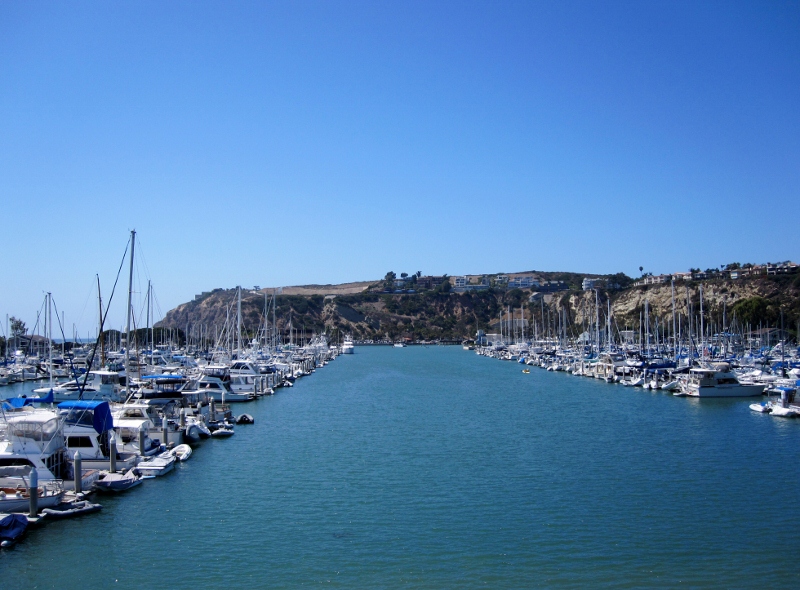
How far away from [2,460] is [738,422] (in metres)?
42.1

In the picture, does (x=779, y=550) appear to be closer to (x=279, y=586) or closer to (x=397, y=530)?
(x=397, y=530)

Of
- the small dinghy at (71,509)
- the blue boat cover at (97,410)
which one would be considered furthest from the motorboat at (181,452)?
the small dinghy at (71,509)

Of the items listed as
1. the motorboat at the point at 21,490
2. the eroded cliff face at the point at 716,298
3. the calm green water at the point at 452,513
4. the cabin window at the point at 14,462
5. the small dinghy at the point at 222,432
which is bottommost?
the calm green water at the point at 452,513

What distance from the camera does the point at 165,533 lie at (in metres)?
23.6

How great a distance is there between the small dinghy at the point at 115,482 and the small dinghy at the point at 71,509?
2.03m

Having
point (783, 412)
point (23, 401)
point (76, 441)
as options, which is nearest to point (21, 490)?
point (76, 441)

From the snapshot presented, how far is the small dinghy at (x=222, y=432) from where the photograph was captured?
40625 mm

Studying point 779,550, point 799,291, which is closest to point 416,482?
point 779,550

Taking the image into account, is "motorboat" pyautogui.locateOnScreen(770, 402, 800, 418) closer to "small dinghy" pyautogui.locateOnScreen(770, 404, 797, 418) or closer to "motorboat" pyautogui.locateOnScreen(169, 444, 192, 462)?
"small dinghy" pyautogui.locateOnScreen(770, 404, 797, 418)

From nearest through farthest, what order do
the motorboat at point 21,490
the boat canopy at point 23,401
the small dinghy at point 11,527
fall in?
the small dinghy at point 11,527 → the motorboat at point 21,490 → the boat canopy at point 23,401

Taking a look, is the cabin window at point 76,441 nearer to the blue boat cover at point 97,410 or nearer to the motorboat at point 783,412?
the blue boat cover at point 97,410

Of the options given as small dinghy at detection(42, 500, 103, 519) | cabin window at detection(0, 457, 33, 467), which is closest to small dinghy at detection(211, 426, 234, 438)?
small dinghy at detection(42, 500, 103, 519)

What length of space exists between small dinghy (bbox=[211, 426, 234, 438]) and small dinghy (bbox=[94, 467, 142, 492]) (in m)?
11.7

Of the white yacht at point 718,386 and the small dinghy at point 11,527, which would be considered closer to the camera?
the small dinghy at point 11,527
